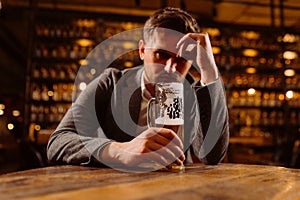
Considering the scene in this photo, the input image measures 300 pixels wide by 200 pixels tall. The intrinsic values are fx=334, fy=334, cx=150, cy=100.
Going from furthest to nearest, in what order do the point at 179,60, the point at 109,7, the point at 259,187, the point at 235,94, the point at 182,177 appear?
the point at 109,7 → the point at 235,94 → the point at 179,60 → the point at 182,177 → the point at 259,187

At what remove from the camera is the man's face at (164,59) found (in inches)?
49.6

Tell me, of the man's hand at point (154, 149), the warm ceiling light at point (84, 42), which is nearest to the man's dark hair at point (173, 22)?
the man's hand at point (154, 149)

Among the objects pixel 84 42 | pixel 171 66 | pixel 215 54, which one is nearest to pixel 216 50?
pixel 215 54

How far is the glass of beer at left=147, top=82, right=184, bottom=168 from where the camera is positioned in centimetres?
101

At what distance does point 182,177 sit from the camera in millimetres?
878

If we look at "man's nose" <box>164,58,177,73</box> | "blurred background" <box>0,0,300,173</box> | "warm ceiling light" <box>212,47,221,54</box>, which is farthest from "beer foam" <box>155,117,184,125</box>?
"warm ceiling light" <box>212,47,221,54</box>

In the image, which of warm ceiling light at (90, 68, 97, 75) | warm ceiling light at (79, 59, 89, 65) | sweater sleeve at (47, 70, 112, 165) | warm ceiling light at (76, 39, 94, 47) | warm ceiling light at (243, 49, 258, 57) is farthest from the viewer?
warm ceiling light at (243, 49, 258, 57)

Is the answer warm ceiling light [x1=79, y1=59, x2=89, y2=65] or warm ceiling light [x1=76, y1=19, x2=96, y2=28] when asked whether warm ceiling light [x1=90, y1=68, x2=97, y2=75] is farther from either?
warm ceiling light [x1=76, y1=19, x2=96, y2=28]

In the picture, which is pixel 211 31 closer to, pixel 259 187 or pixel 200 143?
pixel 200 143

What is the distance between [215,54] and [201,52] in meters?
5.23

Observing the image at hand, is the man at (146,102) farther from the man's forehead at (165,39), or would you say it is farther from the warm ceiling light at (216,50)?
the warm ceiling light at (216,50)

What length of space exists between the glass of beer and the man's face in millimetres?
241

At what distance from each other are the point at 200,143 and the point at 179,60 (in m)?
0.37

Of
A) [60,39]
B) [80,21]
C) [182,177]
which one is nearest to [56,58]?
[60,39]
